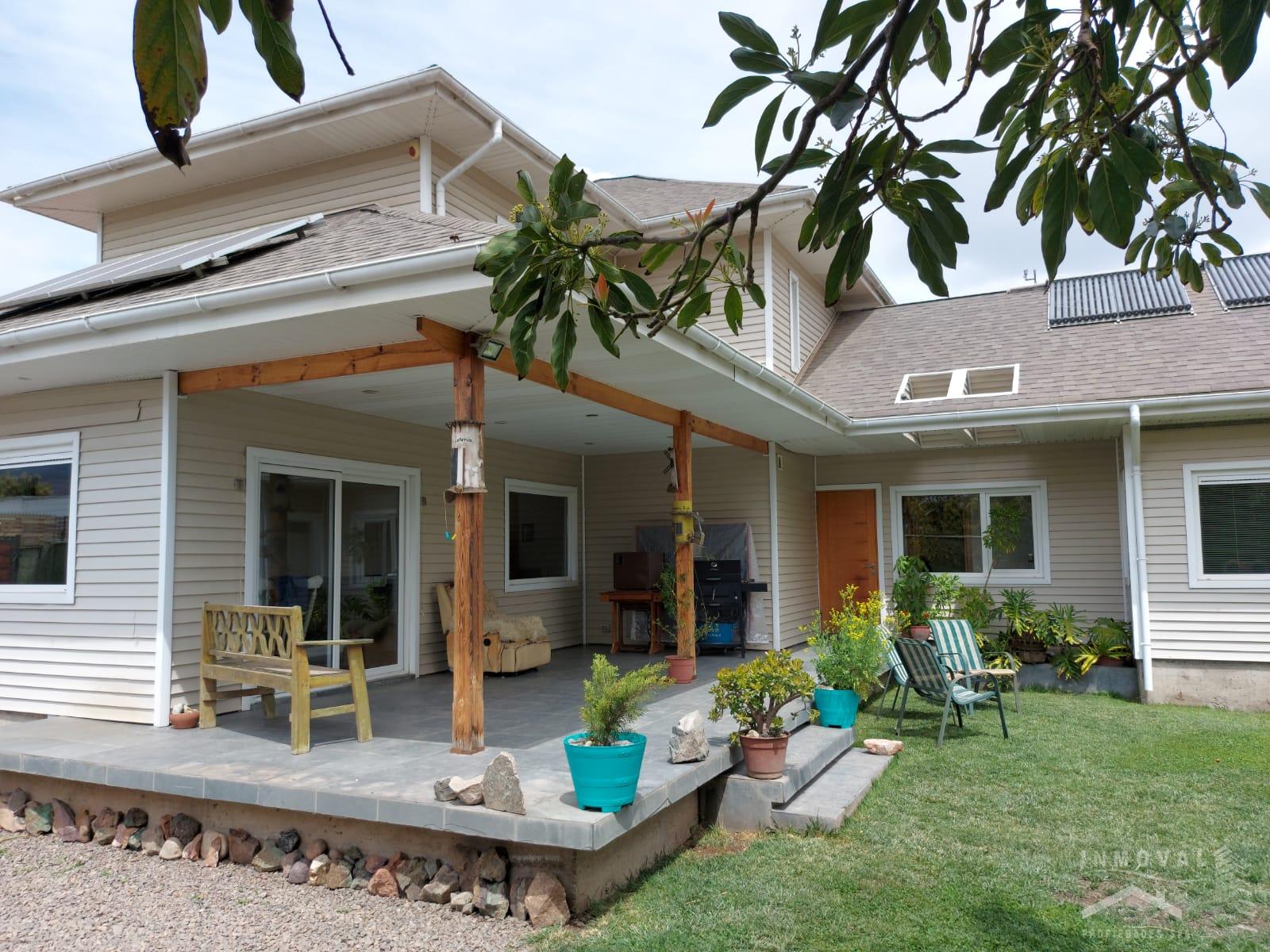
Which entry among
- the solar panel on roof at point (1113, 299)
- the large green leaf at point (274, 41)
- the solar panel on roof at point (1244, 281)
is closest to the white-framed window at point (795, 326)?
the solar panel on roof at point (1113, 299)

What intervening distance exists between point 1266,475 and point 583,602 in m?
7.27

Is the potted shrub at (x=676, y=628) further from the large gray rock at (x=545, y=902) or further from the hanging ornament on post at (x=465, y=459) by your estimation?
the large gray rock at (x=545, y=902)

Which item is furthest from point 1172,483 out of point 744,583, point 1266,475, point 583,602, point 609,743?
point 609,743

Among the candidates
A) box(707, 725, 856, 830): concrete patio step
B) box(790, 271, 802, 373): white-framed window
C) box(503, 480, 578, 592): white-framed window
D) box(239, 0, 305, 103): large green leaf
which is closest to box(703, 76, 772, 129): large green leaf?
box(239, 0, 305, 103): large green leaf

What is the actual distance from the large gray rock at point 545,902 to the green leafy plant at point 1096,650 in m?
7.16

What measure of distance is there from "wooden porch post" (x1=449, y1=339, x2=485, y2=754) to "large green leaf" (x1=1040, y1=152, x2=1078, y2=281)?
12.9 ft

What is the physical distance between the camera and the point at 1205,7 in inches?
70.9

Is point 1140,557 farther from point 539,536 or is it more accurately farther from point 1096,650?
point 539,536

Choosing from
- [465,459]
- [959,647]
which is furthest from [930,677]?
[465,459]

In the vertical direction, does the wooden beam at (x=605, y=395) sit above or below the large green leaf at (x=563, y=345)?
above

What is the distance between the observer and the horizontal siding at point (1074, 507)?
33.7ft

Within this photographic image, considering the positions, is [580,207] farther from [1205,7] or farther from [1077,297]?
[1077,297]

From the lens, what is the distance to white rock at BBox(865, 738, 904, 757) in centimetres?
675

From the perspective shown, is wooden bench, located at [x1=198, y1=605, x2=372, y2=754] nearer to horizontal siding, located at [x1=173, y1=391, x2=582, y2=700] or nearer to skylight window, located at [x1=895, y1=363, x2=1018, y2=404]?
horizontal siding, located at [x1=173, y1=391, x2=582, y2=700]
